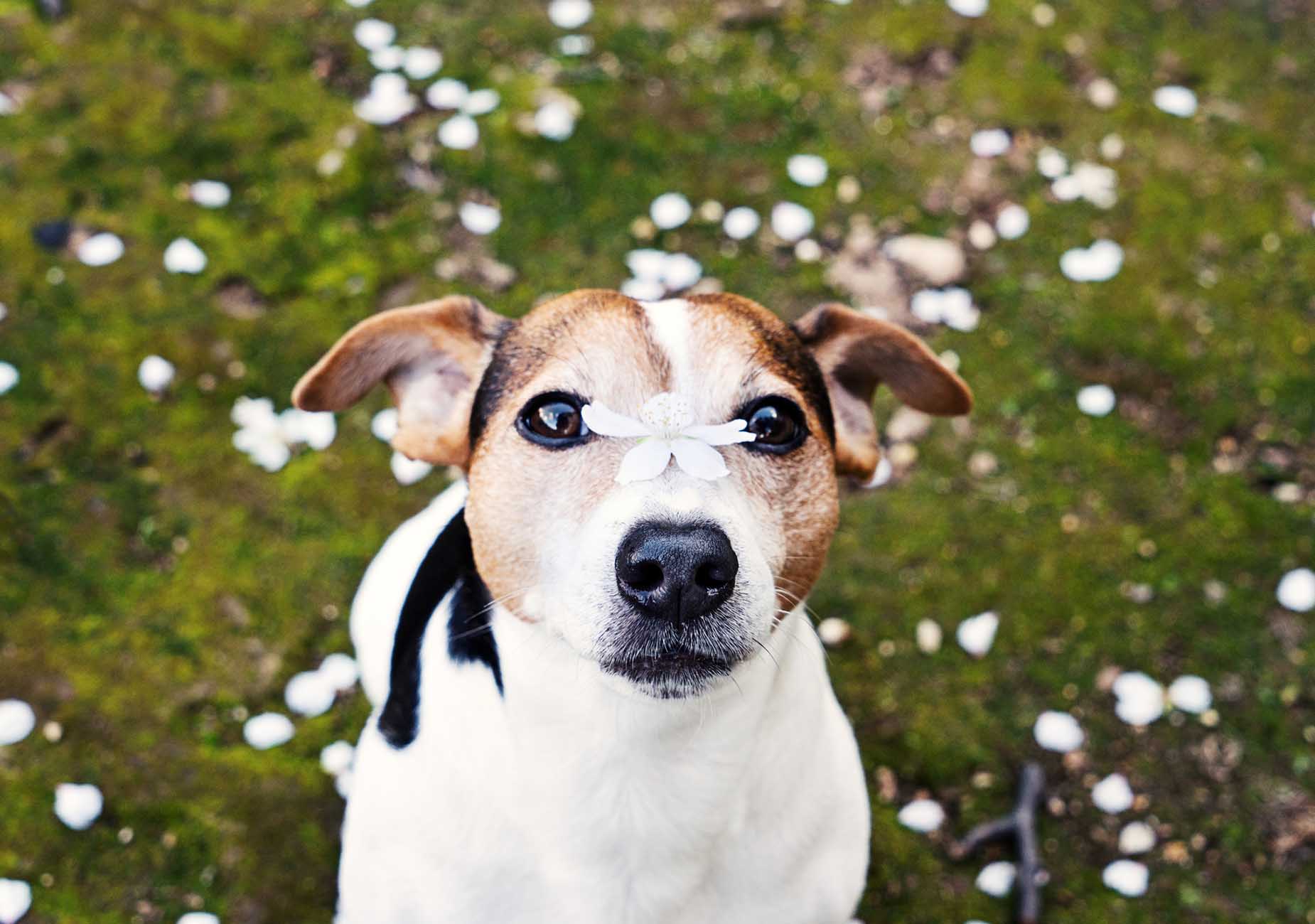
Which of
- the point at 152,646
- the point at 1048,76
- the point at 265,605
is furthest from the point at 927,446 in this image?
the point at 152,646

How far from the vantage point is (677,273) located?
5.19 meters

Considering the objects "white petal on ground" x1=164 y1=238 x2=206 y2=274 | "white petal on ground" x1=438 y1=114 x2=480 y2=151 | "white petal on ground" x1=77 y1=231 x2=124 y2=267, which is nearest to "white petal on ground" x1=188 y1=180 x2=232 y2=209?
"white petal on ground" x1=164 y1=238 x2=206 y2=274

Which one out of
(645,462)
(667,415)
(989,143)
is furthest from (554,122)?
(645,462)

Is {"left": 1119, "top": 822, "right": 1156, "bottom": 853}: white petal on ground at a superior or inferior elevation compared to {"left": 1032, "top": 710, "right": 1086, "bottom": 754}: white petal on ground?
inferior

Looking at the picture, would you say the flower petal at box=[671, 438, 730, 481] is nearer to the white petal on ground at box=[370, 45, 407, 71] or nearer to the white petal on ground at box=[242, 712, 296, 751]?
the white petal on ground at box=[242, 712, 296, 751]

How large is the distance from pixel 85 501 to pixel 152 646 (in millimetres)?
675

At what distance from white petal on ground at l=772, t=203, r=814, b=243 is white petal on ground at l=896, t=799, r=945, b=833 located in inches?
98.6

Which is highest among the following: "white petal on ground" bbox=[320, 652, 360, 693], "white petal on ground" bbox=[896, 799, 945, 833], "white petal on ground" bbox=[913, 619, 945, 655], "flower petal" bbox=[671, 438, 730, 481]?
"flower petal" bbox=[671, 438, 730, 481]

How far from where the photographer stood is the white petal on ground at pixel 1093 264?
5.39 meters

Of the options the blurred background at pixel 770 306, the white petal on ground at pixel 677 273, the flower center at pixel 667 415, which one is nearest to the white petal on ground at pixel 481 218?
the blurred background at pixel 770 306

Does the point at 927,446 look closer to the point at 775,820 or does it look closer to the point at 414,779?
the point at 775,820

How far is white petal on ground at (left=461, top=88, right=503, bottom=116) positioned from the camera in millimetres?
5641

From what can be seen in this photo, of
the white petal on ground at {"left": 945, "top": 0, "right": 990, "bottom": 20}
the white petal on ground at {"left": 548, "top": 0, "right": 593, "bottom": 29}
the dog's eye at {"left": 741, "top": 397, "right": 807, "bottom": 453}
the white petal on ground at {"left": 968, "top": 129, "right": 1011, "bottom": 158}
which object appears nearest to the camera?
the dog's eye at {"left": 741, "top": 397, "right": 807, "bottom": 453}

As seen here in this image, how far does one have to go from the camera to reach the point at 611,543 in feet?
7.83
